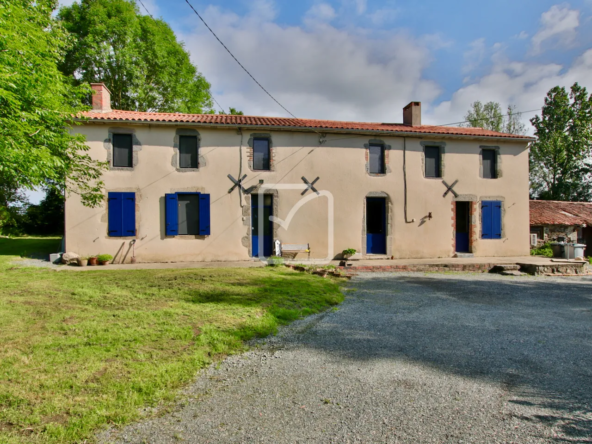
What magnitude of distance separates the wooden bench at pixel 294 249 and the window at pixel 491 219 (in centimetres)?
658

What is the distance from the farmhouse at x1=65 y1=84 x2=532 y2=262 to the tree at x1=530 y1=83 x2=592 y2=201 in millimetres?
17261

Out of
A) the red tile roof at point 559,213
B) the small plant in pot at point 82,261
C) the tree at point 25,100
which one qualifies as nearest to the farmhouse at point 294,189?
the small plant in pot at point 82,261

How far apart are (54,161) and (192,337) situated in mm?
4654

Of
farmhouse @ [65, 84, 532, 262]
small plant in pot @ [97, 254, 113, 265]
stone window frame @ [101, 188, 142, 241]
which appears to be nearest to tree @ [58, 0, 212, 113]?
farmhouse @ [65, 84, 532, 262]

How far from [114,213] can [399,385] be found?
9.97m

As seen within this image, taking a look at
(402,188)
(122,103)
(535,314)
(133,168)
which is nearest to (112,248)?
(133,168)

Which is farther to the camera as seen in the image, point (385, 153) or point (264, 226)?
point (385, 153)

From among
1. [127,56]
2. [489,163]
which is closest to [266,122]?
[489,163]

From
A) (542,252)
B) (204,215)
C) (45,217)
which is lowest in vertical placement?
(542,252)

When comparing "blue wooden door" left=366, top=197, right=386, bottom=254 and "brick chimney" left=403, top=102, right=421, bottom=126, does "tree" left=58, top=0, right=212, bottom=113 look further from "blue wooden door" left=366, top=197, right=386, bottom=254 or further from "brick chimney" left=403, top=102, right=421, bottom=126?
"blue wooden door" left=366, top=197, right=386, bottom=254

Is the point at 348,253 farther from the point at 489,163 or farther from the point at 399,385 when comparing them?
the point at 399,385

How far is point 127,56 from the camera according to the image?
17.2 m

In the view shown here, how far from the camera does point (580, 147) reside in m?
25.7

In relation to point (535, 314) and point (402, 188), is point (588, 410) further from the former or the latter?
point (402, 188)
